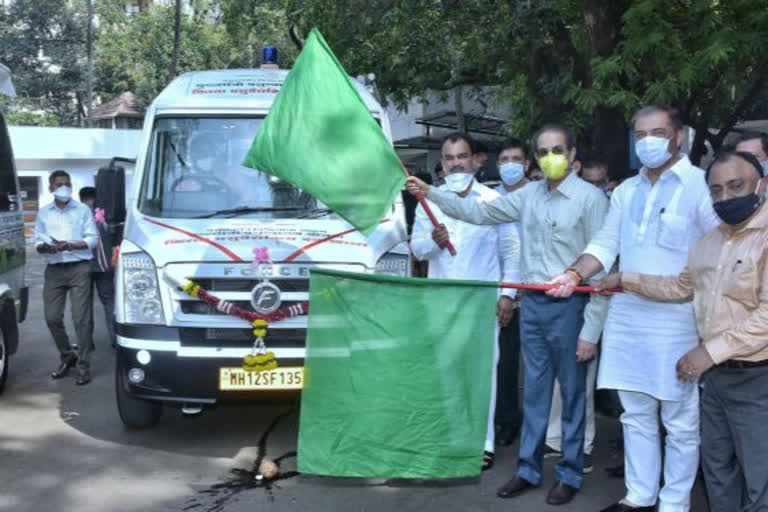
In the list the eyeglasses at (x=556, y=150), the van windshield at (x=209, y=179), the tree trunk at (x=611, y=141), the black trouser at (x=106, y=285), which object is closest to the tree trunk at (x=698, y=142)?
the tree trunk at (x=611, y=141)

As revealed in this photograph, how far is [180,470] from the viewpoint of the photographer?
219 inches

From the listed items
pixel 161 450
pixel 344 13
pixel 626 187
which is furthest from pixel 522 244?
pixel 344 13

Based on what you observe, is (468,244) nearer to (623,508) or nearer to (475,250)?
(475,250)

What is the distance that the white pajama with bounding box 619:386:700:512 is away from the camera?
4.32 m

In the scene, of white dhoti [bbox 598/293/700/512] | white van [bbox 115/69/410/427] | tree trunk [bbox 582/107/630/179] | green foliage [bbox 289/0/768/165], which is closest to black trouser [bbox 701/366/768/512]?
white dhoti [bbox 598/293/700/512]

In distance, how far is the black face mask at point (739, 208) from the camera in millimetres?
3646

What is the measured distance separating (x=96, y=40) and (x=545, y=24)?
41.6m

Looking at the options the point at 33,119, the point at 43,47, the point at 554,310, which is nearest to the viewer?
the point at 554,310

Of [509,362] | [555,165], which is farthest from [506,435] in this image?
[555,165]

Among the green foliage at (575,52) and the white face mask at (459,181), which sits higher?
the green foliage at (575,52)

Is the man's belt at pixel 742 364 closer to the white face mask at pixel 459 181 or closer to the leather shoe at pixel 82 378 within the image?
the white face mask at pixel 459 181

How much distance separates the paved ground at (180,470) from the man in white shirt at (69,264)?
703 millimetres

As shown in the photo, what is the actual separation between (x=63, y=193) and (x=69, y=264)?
0.68 m

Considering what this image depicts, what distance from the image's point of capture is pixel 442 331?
4391mm
